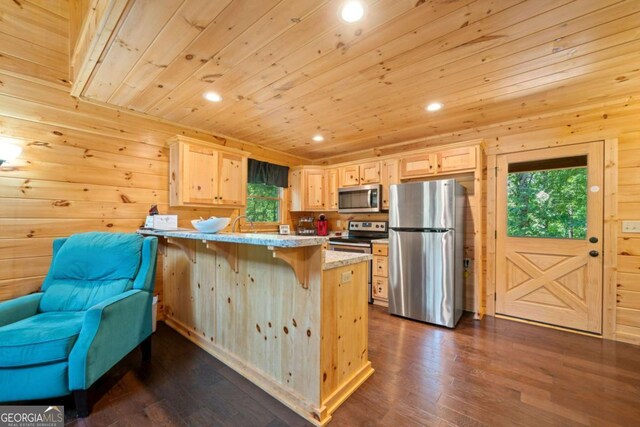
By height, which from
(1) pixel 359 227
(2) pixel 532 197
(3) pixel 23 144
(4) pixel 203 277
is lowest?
(4) pixel 203 277

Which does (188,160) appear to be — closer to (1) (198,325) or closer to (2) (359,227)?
(1) (198,325)

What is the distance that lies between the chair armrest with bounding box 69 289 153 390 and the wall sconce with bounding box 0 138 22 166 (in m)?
1.42

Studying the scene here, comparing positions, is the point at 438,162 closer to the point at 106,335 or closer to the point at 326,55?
the point at 326,55

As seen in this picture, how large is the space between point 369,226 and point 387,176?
846 millimetres

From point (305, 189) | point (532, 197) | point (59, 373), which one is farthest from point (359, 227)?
point (59, 373)

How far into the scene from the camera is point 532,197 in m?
3.12

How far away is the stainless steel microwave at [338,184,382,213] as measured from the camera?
3938 millimetres

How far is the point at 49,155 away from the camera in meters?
2.39

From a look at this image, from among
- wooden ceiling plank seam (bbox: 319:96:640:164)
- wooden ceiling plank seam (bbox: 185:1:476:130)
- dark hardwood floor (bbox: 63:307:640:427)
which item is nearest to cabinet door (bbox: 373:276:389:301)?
dark hardwood floor (bbox: 63:307:640:427)

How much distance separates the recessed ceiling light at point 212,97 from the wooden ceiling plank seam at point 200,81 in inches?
2.1

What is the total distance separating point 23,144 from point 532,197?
5240 millimetres

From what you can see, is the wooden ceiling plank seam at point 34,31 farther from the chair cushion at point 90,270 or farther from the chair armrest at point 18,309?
the chair armrest at point 18,309

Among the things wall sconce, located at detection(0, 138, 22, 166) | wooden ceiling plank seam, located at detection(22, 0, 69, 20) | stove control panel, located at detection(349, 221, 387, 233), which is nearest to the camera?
wall sconce, located at detection(0, 138, 22, 166)

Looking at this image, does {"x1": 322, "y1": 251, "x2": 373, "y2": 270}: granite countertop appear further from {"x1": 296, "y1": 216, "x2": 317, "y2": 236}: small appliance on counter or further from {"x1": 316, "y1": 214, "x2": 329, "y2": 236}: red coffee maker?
{"x1": 296, "y1": 216, "x2": 317, "y2": 236}: small appliance on counter
